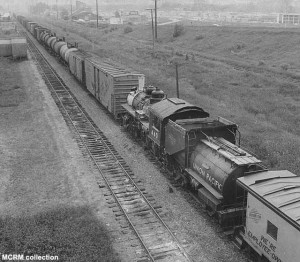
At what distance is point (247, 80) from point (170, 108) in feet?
87.9

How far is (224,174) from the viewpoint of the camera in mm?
13492

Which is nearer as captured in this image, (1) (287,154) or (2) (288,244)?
(2) (288,244)

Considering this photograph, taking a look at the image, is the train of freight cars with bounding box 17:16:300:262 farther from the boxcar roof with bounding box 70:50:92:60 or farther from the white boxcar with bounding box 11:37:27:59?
the white boxcar with bounding box 11:37:27:59

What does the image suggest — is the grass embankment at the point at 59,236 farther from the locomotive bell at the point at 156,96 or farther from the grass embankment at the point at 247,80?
the grass embankment at the point at 247,80

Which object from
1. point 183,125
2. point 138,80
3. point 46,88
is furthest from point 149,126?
point 46,88

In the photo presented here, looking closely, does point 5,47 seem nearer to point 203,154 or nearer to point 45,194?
point 45,194

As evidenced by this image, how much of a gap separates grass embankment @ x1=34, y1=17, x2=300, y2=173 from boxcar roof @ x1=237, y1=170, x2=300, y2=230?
7.23 m

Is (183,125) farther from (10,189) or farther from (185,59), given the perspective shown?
(185,59)

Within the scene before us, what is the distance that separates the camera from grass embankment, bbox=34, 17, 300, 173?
23.5 meters

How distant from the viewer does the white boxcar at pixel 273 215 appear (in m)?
10.1

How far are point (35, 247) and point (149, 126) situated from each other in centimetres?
913

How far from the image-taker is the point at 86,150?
22.1m

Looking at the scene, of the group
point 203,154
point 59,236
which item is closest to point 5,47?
point 203,154

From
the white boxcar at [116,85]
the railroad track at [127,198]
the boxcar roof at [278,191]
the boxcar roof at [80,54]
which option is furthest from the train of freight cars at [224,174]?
the boxcar roof at [80,54]
